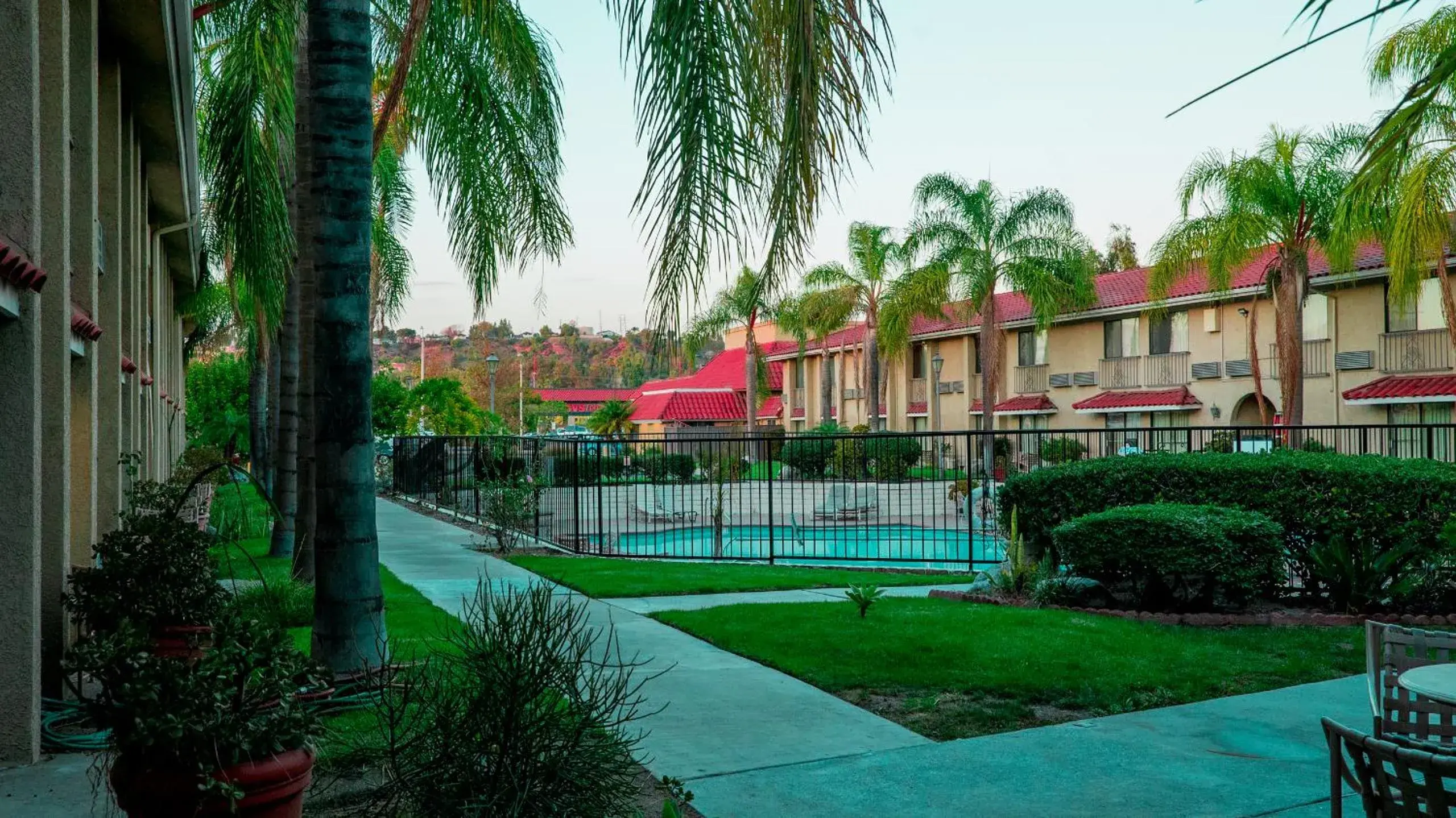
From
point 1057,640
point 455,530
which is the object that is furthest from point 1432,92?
point 455,530

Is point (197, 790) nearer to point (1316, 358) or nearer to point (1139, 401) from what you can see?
point (1316, 358)

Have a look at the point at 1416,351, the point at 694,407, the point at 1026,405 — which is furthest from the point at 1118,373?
the point at 694,407

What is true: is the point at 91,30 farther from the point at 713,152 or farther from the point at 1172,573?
the point at 1172,573

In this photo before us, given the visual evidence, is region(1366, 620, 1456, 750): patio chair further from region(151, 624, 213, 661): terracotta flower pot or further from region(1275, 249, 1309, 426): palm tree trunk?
region(1275, 249, 1309, 426): palm tree trunk

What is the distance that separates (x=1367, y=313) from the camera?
102ft

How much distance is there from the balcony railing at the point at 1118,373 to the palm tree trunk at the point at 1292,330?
26.5 feet

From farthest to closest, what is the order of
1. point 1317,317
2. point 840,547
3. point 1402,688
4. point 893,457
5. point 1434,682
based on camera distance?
point 1317,317 < point 840,547 < point 893,457 < point 1402,688 < point 1434,682

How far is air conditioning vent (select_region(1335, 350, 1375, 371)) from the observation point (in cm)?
3095

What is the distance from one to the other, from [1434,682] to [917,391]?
4551cm

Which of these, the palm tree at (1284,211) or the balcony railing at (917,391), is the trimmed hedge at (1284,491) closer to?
the palm tree at (1284,211)

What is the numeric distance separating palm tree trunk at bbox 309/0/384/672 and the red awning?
1.91 metres

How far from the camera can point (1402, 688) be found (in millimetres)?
4465

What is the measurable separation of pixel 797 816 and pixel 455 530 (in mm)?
16321

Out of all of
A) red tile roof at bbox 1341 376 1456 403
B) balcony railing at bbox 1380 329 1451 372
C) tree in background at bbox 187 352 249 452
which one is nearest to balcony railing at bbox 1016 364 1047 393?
red tile roof at bbox 1341 376 1456 403
